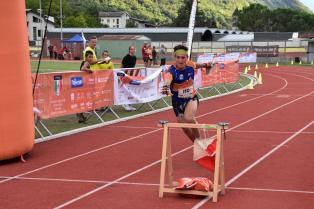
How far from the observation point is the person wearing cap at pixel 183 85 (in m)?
8.74

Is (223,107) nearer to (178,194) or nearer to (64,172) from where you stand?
(64,172)

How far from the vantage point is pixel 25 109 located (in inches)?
387

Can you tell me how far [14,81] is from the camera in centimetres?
951

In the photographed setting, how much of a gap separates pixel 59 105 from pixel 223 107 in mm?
7114

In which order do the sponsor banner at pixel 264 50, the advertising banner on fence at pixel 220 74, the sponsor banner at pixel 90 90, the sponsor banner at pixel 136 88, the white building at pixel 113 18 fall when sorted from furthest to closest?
the white building at pixel 113 18 → the sponsor banner at pixel 264 50 → the advertising banner on fence at pixel 220 74 → the sponsor banner at pixel 136 88 → the sponsor banner at pixel 90 90

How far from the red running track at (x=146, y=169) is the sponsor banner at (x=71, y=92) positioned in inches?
27.6

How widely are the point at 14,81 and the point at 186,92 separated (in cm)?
279

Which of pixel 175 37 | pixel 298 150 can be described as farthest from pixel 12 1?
pixel 175 37

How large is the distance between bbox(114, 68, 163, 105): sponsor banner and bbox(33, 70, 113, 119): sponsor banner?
0.38 meters

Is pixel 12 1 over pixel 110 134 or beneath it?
over

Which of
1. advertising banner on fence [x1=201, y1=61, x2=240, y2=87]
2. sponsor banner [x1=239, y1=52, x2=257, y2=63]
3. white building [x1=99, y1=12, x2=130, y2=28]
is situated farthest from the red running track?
white building [x1=99, y1=12, x2=130, y2=28]

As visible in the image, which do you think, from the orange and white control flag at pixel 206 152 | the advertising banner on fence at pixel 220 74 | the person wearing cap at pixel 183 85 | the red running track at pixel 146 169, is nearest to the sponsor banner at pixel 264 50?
the advertising banner on fence at pixel 220 74

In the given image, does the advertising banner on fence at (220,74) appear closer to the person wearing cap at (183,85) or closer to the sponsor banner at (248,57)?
the person wearing cap at (183,85)

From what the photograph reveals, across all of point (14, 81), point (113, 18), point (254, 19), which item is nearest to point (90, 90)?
point (14, 81)
